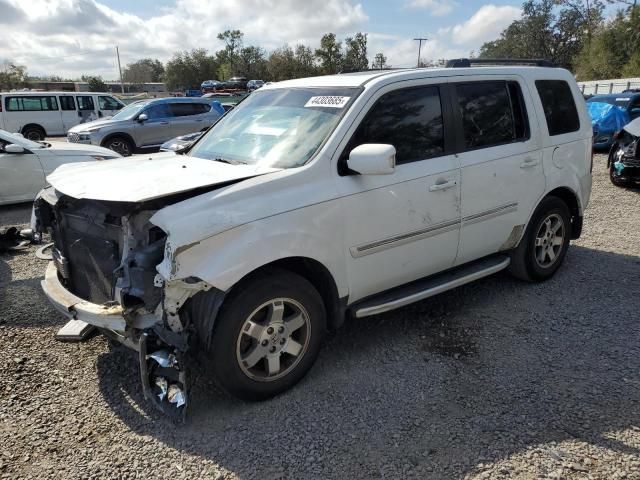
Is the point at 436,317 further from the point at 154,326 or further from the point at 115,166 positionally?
the point at 115,166

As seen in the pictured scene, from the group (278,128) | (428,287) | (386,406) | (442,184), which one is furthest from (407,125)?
(386,406)

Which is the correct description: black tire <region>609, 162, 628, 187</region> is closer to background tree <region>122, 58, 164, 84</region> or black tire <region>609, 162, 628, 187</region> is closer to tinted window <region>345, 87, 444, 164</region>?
tinted window <region>345, 87, 444, 164</region>

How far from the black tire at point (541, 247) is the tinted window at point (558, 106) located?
675 millimetres

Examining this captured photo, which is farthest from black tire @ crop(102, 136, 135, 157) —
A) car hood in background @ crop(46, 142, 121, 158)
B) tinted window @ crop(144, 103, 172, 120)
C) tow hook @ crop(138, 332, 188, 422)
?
tow hook @ crop(138, 332, 188, 422)

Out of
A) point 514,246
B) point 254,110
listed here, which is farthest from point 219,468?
point 514,246

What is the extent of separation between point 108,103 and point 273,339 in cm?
1952

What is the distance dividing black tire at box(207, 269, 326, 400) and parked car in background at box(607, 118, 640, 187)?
27.1ft

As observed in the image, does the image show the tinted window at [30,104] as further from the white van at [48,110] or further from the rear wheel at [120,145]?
the rear wheel at [120,145]

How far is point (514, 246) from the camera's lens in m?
4.78

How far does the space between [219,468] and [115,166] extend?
7.61 feet

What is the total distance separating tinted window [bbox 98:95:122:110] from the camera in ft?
65.5

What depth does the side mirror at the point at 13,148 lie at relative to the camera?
27.3ft

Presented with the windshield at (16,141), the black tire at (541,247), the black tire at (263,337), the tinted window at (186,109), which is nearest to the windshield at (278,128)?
the black tire at (263,337)

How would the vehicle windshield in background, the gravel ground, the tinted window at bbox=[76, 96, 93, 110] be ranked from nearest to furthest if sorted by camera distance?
the gravel ground
the vehicle windshield in background
the tinted window at bbox=[76, 96, 93, 110]
